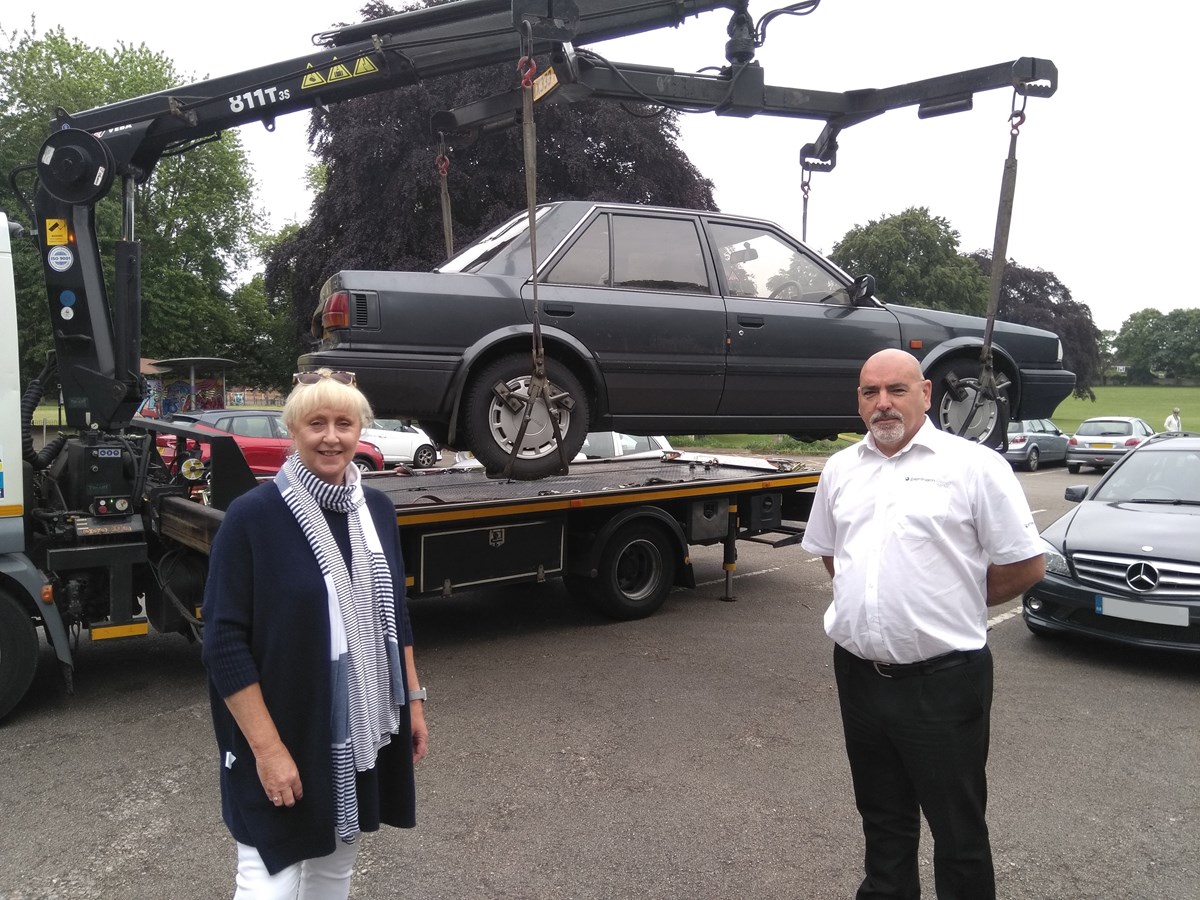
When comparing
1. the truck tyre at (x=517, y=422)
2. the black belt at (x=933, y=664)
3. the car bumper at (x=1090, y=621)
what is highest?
the truck tyre at (x=517, y=422)

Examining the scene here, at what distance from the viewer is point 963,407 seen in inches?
242

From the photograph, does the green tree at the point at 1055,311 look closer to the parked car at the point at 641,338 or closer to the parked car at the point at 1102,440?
the parked car at the point at 1102,440

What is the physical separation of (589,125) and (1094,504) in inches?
451

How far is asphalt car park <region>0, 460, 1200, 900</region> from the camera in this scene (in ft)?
10.3

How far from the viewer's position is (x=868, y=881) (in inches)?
100.0

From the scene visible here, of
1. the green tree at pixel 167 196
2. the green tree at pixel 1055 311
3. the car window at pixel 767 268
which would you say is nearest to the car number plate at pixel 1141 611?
the car window at pixel 767 268

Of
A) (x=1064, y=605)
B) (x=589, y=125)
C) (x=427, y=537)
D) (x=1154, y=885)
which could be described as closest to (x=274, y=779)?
(x=1154, y=885)

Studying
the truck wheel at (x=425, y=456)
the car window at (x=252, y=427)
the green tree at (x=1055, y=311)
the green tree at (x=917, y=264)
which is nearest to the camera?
the car window at (x=252, y=427)

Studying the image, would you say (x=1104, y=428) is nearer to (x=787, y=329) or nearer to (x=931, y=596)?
(x=787, y=329)

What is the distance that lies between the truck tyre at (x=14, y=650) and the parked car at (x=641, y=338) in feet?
6.07

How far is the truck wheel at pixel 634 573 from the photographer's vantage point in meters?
6.65

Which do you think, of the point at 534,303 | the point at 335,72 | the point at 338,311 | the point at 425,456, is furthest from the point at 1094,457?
the point at 338,311

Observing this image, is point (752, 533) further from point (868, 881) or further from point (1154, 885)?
point (868, 881)

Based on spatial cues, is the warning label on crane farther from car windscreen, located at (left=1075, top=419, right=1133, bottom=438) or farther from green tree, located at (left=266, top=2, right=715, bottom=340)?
car windscreen, located at (left=1075, top=419, right=1133, bottom=438)
